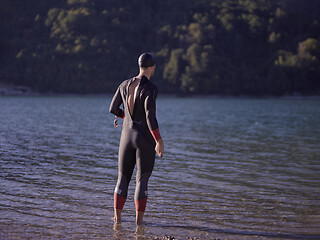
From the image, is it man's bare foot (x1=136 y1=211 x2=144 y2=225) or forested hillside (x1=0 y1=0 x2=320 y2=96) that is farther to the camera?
forested hillside (x1=0 y1=0 x2=320 y2=96)

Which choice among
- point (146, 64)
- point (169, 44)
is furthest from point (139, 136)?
point (169, 44)

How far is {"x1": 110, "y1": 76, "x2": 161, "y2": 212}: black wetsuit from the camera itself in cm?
651

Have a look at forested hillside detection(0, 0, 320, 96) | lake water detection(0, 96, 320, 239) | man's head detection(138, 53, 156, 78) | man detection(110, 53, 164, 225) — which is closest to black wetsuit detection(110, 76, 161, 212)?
man detection(110, 53, 164, 225)

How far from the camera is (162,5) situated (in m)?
164

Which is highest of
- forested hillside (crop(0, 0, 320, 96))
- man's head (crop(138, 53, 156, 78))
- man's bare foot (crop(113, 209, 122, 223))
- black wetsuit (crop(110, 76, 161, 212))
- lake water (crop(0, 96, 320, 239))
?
forested hillside (crop(0, 0, 320, 96))

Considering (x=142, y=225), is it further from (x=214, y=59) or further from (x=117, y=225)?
(x=214, y=59)

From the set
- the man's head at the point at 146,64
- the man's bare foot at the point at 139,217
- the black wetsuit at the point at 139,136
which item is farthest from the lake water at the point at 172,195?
the man's head at the point at 146,64

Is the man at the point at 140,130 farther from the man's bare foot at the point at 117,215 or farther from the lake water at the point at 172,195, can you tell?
the lake water at the point at 172,195

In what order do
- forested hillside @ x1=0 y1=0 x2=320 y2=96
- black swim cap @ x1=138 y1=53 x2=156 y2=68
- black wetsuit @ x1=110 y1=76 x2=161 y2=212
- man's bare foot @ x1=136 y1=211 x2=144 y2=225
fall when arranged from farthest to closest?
forested hillside @ x1=0 y1=0 x2=320 y2=96 < man's bare foot @ x1=136 y1=211 x2=144 y2=225 < black swim cap @ x1=138 y1=53 x2=156 y2=68 < black wetsuit @ x1=110 y1=76 x2=161 y2=212

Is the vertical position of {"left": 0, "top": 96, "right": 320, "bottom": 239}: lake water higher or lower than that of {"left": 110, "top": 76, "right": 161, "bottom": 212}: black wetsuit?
lower

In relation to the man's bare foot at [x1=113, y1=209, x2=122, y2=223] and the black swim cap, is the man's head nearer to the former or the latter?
the black swim cap

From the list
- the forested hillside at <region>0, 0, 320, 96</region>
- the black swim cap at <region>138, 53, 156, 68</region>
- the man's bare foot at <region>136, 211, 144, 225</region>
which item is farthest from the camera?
the forested hillside at <region>0, 0, 320, 96</region>

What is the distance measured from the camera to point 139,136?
660cm

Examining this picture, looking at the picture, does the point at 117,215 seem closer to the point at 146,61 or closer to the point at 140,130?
the point at 140,130
